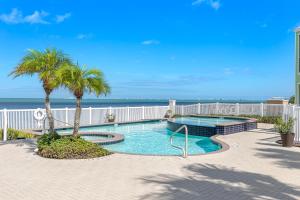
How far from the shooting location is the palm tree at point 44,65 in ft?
29.3

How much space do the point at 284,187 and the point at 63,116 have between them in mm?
12411

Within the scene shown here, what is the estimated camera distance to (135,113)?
20391 mm

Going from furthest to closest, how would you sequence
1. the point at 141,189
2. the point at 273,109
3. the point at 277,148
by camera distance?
1. the point at 273,109
2. the point at 277,148
3. the point at 141,189

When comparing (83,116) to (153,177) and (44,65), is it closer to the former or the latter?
(44,65)

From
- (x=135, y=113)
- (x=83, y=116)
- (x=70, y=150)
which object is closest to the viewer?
(x=70, y=150)

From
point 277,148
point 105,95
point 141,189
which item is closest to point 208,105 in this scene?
point 277,148

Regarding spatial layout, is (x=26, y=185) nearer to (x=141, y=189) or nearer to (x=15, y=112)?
(x=141, y=189)

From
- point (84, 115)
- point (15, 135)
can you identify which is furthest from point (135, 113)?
point (15, 135)

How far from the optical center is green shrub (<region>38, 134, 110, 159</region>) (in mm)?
8164

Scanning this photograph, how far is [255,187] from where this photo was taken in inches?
218

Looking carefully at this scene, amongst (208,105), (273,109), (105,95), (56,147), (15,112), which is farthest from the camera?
(208,105)

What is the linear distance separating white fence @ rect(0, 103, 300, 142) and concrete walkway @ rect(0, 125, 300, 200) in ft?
12.4

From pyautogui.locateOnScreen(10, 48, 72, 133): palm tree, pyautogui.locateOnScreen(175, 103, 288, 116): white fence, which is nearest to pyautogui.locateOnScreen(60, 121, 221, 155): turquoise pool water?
pyautogui.locateOnScreen(10, 48, 72, 133): palm tree

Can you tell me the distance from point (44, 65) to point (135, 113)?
38.6 ft
